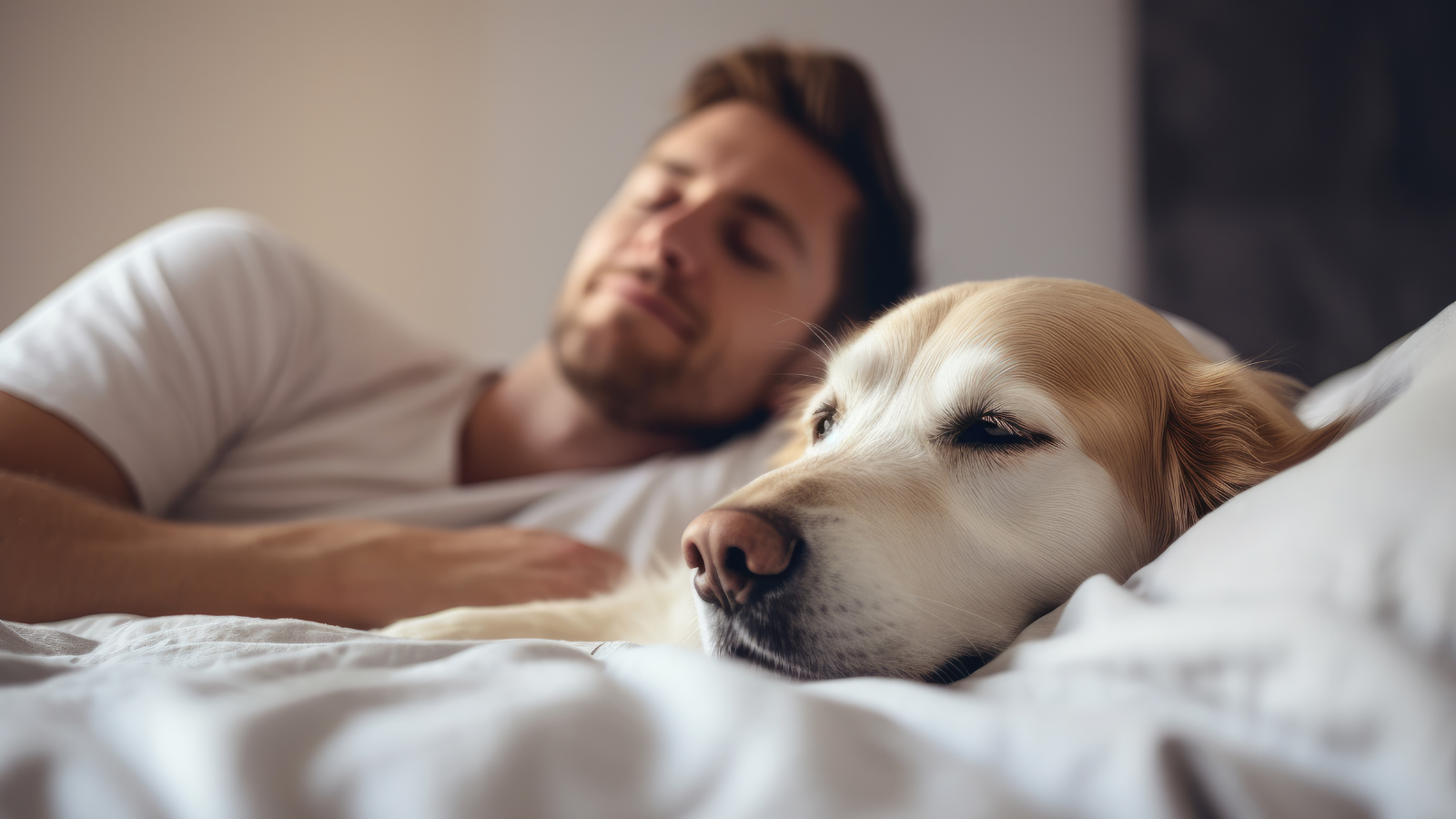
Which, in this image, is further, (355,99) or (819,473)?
(355,99)

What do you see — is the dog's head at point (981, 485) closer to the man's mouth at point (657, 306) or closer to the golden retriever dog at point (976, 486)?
the golden retriever dog at point (976, 486)

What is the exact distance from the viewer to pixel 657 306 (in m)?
1.83

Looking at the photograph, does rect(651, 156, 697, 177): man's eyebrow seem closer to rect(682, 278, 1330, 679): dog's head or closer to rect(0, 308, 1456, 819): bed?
rect(682, 278, 1330, 679): dog's head

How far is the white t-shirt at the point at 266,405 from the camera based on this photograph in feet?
4.60

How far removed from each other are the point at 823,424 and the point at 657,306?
2.86 ft

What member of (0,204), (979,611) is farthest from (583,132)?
(979,611)

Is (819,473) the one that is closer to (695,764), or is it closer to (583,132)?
(695,764)

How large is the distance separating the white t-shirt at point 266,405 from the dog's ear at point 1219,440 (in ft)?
3.10

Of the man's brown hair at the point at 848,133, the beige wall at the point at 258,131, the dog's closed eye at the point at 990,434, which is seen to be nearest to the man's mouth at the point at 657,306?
the man's brown hair at the point at 848,133

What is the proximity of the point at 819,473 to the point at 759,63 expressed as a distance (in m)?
1.96

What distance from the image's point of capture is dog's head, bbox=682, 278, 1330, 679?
68 cm

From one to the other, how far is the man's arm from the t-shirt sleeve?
0.20 ft

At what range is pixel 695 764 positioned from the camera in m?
0.37

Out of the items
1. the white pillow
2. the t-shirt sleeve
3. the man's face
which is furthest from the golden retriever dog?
the man's face
